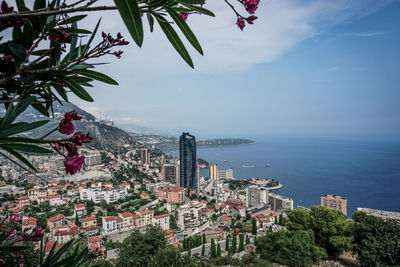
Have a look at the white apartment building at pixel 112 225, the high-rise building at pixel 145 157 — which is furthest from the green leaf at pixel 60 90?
the high-rise building at pixel 145 157

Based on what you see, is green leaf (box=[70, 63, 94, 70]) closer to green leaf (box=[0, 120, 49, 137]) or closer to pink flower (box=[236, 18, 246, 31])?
green leaf (box=[0, 120, 49, 137])

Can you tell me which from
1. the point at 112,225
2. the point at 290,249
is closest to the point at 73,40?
the point at 290,249

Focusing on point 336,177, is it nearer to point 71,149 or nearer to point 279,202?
point 279,202

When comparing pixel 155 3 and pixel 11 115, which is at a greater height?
pixel 155 3

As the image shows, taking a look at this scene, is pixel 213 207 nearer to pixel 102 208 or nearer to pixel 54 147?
pixel 102 208

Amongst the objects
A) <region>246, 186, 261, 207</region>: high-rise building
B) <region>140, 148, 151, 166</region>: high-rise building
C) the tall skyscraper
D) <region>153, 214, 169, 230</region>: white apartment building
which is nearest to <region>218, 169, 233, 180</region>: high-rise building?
<region>246, 186, 261, 207</region>: high-rise building
